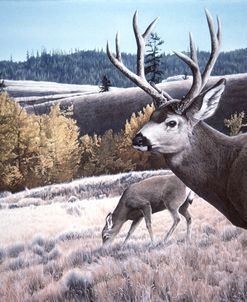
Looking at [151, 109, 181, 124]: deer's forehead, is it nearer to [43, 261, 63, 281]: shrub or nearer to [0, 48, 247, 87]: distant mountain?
[0, 48, 247, 87]: distant mountain

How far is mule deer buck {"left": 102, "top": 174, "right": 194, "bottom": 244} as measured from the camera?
3.00m

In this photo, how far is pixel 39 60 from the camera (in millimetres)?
3570

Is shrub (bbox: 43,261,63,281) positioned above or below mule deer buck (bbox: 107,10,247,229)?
below

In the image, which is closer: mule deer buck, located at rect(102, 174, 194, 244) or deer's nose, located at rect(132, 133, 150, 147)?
deer's nose, located at rect(132, 133, 150, 147)

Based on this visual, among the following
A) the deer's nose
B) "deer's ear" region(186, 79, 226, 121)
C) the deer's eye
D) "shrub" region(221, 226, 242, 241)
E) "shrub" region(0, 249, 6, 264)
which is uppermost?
"deer's ear" region(186, 79, 226, 121)

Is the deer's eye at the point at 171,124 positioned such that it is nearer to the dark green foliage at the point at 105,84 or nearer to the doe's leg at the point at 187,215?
the doe's leg at the point at 187,215

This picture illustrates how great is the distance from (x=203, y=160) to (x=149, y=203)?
70 centimetres

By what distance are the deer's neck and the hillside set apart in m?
0.30

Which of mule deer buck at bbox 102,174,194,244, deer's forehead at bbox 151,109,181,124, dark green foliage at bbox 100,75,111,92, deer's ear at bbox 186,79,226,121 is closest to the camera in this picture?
deer's ear at bbox 186,79,226,121

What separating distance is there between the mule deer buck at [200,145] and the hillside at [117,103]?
263 millimetres

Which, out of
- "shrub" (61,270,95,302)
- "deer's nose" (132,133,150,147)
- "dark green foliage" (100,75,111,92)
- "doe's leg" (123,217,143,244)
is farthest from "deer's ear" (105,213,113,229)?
"dark green foliage" (100,75,111,92)

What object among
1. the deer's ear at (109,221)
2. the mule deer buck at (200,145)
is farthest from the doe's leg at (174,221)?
the mule deer buck at (200,145)

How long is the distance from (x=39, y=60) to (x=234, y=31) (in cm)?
126

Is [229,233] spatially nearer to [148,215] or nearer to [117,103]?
[148,215]
